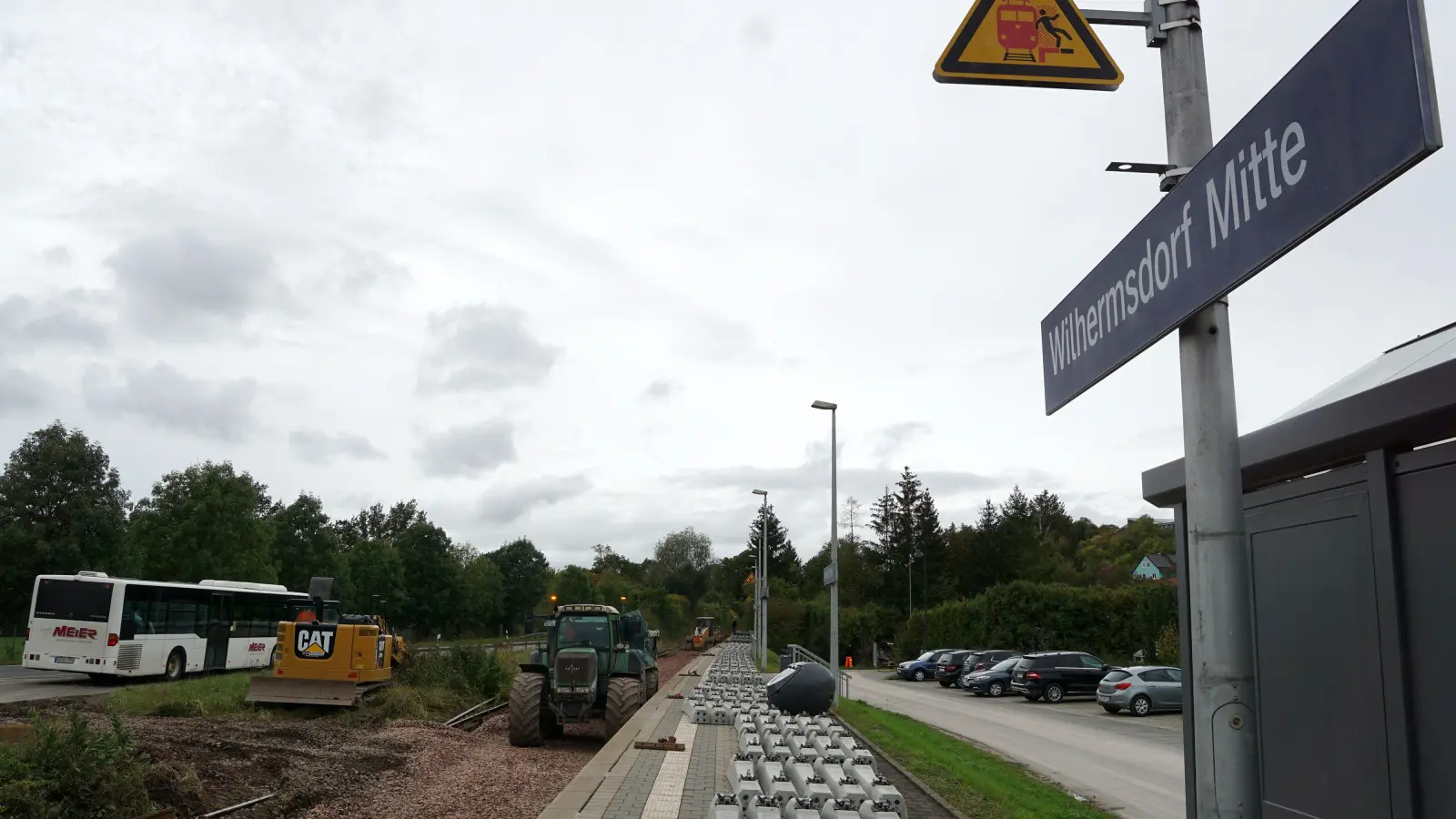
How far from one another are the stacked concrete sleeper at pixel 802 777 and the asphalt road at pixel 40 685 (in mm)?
15973

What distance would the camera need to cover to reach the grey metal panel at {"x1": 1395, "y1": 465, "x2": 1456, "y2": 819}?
2.94 m

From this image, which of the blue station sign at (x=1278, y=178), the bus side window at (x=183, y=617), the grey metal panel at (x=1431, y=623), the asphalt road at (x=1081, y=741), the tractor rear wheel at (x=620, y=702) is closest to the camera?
the blue station sign at (x=1278, y=178)

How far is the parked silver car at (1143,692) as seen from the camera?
25.8 metres

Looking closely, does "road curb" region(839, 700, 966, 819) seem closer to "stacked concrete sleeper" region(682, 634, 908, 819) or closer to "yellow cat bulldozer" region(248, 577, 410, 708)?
"stacked concrete sleeper" region(682, 634, 908, 819)

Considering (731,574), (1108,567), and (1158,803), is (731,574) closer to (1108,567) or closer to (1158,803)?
(1108,567)

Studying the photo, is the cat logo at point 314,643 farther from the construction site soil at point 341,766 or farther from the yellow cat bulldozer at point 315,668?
the construction site soil at point 341,766

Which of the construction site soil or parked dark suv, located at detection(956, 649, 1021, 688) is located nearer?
the construction site soil

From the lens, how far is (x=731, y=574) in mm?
124500

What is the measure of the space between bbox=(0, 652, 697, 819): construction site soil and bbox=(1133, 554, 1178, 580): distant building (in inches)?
2751

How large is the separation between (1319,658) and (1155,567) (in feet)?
284

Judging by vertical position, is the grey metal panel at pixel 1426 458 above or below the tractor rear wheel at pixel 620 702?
above

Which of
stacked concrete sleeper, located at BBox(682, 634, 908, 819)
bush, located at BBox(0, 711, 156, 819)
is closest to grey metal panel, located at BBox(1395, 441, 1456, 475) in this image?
stacked concrete sleeper, located at BBox(682, 634, 908, 819)

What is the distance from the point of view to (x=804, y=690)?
9859mm

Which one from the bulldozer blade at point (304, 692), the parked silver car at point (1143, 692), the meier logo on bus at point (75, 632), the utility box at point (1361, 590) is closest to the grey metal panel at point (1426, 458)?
the utility box at point (1361, 590)
